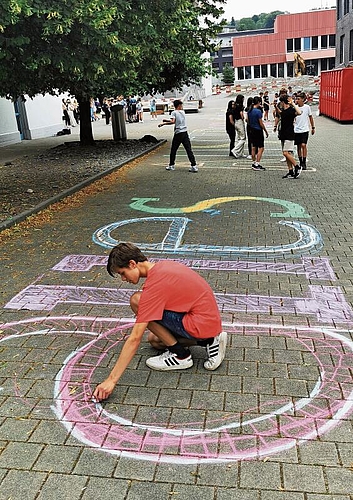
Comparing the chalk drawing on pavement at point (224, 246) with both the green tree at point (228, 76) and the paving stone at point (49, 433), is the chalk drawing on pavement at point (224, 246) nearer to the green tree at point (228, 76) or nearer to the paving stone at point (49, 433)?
the paving stone at point (49, 433)

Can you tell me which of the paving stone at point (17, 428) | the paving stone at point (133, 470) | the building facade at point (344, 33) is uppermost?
the building facade at point (344, 33)

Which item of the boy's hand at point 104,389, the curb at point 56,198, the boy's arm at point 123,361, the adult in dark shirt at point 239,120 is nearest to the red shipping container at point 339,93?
the adult in dark shirt at point 239,120

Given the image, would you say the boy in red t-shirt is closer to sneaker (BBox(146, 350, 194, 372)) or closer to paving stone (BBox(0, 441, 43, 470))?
sneaker (BBox(146, 350, 194, 372))

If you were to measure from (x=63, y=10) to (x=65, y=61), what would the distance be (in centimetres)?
114

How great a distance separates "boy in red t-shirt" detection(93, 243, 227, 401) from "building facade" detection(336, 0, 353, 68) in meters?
37.0

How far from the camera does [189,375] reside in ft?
12.9

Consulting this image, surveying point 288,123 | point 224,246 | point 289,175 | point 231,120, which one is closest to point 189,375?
point 224,246

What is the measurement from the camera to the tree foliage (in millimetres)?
149750

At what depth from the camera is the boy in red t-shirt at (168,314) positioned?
3541 millimetres

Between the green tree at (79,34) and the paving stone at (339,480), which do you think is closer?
the paving stone at (339,480)

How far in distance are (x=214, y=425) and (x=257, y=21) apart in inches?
7387

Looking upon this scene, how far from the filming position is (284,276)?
585cm

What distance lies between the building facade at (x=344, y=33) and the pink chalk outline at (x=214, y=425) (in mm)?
37038

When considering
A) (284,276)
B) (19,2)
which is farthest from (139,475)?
(19,2)
